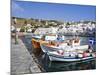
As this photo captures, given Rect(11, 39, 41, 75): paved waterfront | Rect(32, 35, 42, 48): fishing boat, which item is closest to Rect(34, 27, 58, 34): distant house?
Rect(32, 35, 42, 48): fishing boat

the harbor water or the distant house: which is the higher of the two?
the distant house

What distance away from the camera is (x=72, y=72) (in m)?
2.29

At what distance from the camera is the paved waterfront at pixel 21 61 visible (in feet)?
6.68

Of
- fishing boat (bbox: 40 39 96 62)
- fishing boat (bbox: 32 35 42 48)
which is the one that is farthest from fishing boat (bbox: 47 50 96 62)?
fishing boat (bbox: 32 35 42 48)

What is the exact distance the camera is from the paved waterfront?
2.04m

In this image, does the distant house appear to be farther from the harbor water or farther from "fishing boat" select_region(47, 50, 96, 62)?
"fishing boat" select_region(47, 50, 96, 62)

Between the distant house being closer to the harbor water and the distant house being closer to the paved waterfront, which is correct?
the harbor water

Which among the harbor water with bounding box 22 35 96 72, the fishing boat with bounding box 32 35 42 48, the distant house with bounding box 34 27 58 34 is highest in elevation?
the distant house with bounding box 34 27 58 34

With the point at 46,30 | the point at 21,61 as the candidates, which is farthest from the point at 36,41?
the point at 21,61

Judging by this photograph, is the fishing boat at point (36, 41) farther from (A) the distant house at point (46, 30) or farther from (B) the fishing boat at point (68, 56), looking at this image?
(B) the fishing boat at point (68, 56)

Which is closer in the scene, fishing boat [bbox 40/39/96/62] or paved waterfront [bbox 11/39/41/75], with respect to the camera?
paved waterfront [bbox 11/39/41/75]

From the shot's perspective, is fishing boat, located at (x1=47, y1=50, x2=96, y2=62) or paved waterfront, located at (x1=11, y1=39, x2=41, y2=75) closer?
paved waterfront, located at (x1=11, y1=39, x2=41, y2=75)

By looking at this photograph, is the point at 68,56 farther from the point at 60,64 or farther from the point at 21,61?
the point at 21,61
